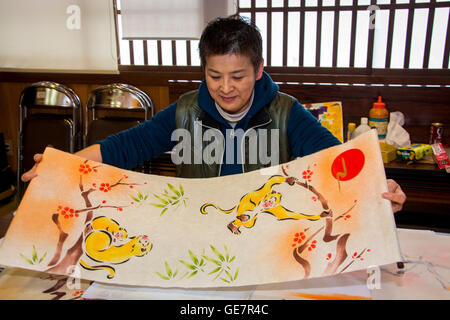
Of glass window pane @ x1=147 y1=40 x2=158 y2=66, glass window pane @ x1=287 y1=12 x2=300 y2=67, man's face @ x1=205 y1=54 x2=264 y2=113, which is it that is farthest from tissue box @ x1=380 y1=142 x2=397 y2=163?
glass window pane @ x1=147 y1=40 x2=158 y2=66

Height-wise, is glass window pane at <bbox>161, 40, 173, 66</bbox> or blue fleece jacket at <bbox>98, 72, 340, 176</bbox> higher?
glass window pane at <bbox>161, 40, 173, 66</bbox>

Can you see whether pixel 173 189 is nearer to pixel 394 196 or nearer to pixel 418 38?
pixel 394 196

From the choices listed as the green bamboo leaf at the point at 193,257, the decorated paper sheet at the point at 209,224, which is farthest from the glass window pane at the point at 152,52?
the green bamboo leaf at the point at 193,257

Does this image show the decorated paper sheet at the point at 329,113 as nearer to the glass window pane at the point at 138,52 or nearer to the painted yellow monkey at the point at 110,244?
the glass window pane at the point at 138,52

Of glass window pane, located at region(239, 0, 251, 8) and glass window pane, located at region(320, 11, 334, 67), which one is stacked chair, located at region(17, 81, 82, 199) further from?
glass window pane, located at region(320, 11, 334, 67)

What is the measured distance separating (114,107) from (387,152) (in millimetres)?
1524

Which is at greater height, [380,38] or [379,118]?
[380,38]

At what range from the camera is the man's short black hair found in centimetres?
139

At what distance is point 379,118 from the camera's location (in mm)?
2277

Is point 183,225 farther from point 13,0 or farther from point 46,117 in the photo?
point 13,0

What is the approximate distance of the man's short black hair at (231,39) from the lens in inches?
54.6

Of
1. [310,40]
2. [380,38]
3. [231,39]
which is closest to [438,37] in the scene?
[380,38]
